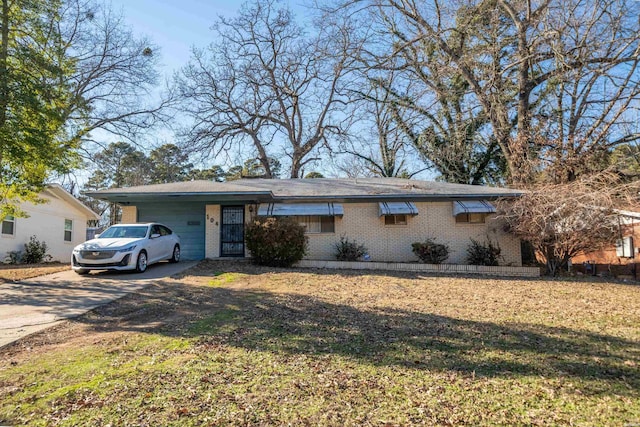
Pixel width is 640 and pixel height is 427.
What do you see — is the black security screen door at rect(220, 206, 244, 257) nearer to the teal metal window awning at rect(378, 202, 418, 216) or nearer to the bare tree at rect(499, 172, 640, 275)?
the teal metal window awning at rect(378, 202, 418, 216)

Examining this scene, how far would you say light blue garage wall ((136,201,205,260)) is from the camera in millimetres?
14945

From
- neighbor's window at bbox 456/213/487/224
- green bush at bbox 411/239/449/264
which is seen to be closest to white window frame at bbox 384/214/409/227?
green bush at bbox 411/239/449/264

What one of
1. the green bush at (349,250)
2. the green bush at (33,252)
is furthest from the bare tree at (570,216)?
the green bush at (33,252)

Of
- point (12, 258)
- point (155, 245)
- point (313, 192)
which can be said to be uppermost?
point (313, 192)

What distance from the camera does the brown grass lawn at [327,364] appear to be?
304 cm

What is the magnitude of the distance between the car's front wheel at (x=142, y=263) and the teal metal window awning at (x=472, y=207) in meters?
10.7

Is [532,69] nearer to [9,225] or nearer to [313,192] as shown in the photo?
[313,192]

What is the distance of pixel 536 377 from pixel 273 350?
9.23 feet

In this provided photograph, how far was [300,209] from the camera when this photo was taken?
47.0 feet

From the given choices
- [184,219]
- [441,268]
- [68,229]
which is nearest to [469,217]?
[441,268]

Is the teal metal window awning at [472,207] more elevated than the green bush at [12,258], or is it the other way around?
the teal metal window awning at [472,207]

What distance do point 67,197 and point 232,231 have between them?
12.9m

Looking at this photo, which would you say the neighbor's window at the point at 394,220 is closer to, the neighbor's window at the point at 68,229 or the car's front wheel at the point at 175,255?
the car's front wheel at the point at 175,255

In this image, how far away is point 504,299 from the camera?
7.90 metres
